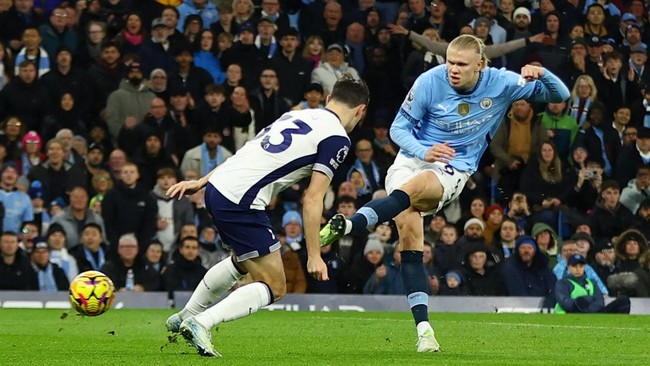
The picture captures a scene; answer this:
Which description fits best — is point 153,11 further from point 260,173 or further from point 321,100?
point 260,173

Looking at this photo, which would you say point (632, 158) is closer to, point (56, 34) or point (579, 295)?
point (579, 295)

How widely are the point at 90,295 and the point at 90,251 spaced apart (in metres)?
7.12

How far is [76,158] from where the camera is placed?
63.6 feet

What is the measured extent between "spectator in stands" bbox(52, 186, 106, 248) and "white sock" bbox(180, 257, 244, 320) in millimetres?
8550

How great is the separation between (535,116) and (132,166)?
621cm

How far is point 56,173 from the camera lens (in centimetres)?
1922

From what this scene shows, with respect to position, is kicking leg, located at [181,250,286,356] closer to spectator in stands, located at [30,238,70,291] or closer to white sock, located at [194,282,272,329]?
white sock, located at [194,282,272,329]

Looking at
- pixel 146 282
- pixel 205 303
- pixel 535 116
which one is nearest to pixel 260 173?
pixel 205 303

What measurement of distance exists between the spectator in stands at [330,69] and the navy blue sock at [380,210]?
33.1ft

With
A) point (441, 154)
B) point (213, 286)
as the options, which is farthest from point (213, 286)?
point (441, 154)

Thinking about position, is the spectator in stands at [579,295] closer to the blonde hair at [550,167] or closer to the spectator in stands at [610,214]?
the spectator in stands at [610,214]

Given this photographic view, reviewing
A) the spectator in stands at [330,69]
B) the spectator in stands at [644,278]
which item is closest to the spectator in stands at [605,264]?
the spectator in stands at [644,278]

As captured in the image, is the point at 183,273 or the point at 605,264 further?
the point at 605,264

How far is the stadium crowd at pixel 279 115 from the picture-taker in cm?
1845
